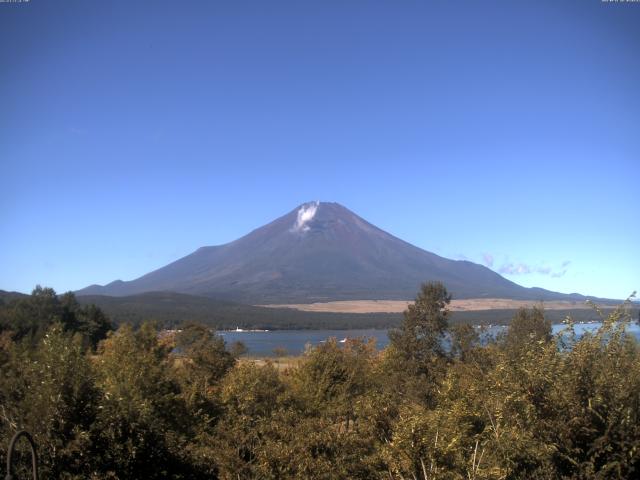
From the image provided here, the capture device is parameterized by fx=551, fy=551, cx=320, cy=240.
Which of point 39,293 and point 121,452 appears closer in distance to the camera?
point 121,452

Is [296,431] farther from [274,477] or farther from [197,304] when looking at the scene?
[197,304]

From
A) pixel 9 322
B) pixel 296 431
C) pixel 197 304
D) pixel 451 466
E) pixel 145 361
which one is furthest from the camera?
pixel 197 304

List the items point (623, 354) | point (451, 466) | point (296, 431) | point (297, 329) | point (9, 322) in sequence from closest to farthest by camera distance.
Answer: point (623, 354), point (451, 466), point (296, 431), point (9, 322), point (297, 329)

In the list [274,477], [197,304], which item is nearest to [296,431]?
[274,477]

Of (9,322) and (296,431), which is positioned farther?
(9,322)

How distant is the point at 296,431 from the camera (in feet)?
41.3

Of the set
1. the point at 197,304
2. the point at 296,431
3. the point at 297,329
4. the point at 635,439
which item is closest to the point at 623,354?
the point at 635,439

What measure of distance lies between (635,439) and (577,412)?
3.10ft

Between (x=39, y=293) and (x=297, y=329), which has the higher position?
(x=39, y=293)

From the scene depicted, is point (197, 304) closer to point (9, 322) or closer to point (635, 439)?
point (9, 322)

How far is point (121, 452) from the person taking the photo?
11523 mm

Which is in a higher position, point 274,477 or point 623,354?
point 623,354

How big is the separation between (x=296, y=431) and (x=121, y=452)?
3.77 metres

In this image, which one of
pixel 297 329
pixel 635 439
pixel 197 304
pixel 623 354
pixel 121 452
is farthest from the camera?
pixel 197 304
